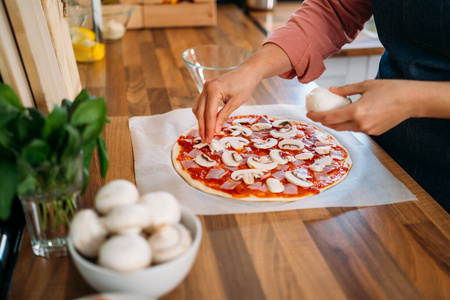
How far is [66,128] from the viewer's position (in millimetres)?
585

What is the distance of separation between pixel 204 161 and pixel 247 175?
5.1 inches

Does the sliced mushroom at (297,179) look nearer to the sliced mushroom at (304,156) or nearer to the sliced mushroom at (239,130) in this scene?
the sliced mushroom at (304,156)

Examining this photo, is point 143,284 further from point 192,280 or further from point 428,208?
point 428,208

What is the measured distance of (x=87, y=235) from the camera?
619mm

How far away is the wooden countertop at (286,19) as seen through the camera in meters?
1.98

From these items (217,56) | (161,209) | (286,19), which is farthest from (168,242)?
(286,19)

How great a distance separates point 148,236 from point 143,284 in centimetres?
8

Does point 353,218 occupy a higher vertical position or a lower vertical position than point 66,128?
lower

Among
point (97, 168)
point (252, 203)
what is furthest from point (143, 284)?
point (97, 168)

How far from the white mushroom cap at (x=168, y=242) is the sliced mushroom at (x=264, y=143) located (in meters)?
0.60

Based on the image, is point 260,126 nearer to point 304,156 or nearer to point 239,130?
point 239,130

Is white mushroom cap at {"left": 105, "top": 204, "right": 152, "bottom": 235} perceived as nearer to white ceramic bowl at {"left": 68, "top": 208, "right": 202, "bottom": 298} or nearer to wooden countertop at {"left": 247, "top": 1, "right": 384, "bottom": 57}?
white ceramic bowl at {"left": 68, "top": 208, "right": 202, "bottom": 298}

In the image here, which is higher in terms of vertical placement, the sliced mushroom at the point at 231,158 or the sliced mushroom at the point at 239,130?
the sliced mushroom at the point at 231,158

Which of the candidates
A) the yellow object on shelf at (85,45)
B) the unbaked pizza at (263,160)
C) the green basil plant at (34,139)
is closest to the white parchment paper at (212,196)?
the unbaked pizza at (263,160)
